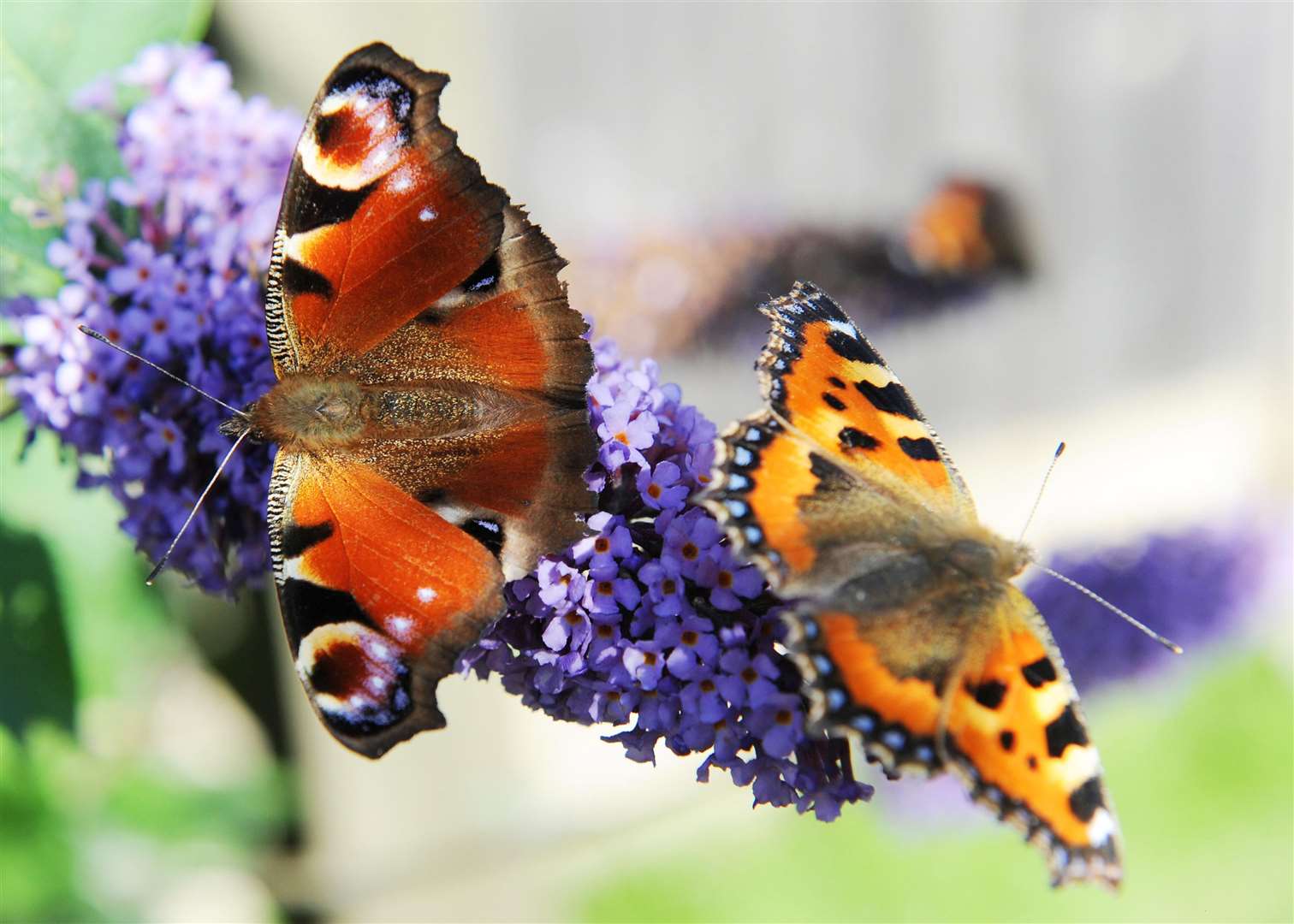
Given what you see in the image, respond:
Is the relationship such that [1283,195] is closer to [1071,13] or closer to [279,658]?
[1071,13]

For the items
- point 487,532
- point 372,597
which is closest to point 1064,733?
point 487,532

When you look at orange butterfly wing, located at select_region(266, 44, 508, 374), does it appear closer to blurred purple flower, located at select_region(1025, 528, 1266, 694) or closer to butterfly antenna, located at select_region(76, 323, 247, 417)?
butterfly antenna, located at select_region(76, 323, 247, 417)

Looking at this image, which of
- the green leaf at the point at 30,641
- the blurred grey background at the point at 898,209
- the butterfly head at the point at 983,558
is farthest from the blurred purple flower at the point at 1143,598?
the green leaf at the point at 30,641

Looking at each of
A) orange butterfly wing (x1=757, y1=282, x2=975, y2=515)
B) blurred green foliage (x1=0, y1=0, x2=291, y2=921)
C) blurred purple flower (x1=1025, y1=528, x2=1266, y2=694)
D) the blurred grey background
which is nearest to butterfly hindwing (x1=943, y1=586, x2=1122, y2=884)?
orange butterfly wing (x1=757, y1=282, x2=975, y2=515)

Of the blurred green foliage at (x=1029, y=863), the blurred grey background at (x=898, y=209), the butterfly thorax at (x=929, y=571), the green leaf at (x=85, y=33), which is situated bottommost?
the blurred green foliage at (x=1029, y=863)

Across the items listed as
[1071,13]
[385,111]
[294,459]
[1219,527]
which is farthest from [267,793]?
[1071,13]

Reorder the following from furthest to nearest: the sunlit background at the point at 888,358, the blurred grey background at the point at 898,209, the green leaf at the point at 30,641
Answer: the blurred grey background at the point at 898,209, the sunlit background at the point at 888,358, the green leaf at the point at 30,641

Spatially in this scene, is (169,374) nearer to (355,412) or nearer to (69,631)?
(355,412)

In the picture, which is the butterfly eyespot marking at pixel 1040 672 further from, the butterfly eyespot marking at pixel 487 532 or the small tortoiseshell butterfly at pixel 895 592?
the butterfly eyespot marking at pixel 487 532
